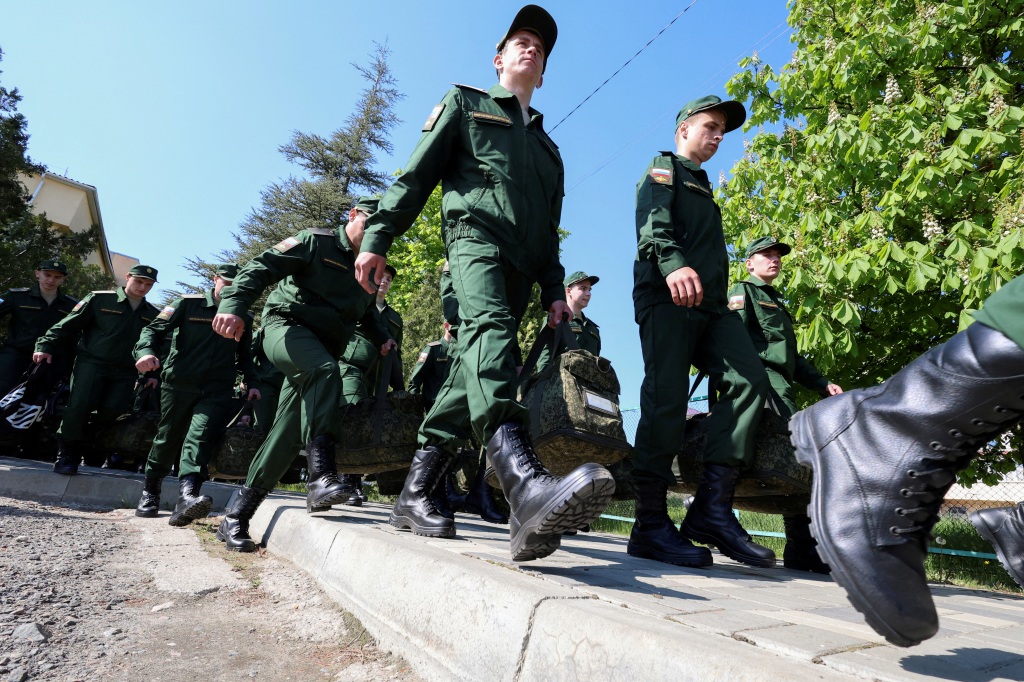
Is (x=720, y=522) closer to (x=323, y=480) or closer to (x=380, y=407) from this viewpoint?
(x=323, y=480)

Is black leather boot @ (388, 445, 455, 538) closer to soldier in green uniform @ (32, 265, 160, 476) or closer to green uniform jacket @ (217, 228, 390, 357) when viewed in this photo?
green uniform jacket @ (217, 228, 390, 357)

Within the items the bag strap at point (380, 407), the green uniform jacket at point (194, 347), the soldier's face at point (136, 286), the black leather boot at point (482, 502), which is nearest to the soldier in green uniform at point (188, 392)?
the green uniform jacket at point (194, 347)

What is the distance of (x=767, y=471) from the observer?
11.2 feet

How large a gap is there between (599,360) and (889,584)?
1.90 meters

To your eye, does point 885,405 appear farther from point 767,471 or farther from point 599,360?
point 767,471

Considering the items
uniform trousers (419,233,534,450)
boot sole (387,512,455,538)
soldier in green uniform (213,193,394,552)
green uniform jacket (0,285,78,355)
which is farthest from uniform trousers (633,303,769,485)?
green uniform jacket (0,285,78,355)

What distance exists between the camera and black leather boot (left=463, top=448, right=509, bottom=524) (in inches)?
247

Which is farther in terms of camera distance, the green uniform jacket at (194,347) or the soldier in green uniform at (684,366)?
the green uniform jacket at (194,347)

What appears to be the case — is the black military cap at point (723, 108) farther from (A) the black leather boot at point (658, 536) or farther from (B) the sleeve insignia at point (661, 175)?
(A) the black leather boot at point (658, 536)

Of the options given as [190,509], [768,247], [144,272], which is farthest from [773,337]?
[144,272]

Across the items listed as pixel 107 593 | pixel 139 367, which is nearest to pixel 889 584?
pixel 107 593

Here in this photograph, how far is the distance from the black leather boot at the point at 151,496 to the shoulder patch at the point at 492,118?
445 cm

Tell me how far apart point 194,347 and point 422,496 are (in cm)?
374

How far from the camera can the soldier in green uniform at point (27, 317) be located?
8.60m
